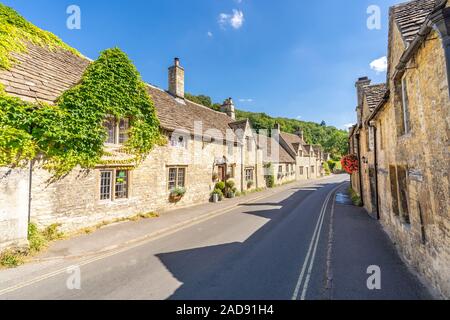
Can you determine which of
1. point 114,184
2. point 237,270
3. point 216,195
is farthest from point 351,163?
point 114,184

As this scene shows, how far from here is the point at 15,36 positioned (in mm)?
10141

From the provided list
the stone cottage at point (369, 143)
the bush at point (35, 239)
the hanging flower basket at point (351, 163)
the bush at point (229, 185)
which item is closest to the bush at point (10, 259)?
the bush at point (35, 239)

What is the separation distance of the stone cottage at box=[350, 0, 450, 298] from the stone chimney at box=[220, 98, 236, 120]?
72.9ft

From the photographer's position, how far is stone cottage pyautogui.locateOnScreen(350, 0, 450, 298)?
4391 mm

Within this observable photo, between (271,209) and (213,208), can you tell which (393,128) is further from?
(213,208)

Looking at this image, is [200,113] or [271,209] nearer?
[271,209]

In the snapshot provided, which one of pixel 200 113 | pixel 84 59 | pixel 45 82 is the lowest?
pixel 45 82

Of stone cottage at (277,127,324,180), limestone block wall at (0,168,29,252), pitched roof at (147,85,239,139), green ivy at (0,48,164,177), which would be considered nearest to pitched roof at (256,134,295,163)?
stone cottage at (277,127,324,180)

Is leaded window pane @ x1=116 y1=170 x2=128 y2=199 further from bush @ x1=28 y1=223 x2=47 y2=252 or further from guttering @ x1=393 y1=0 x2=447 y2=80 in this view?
guttering @ x1=393 y1=0 x2=447 y2=80

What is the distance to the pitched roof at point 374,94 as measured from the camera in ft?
41.4

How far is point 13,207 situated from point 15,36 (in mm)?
7878

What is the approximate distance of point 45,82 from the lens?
32.6 feet
